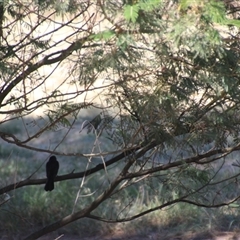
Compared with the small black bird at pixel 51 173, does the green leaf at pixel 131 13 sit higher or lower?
higher

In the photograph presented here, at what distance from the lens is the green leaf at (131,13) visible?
2.85 meters

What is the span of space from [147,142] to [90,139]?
6.21 metres

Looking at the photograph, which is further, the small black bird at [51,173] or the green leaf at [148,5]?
the small black bird at [51,173]

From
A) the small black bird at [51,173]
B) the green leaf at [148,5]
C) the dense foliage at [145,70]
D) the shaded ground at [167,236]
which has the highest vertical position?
the green leaf at [148,5]

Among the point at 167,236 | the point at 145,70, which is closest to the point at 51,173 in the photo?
the point at 145,70

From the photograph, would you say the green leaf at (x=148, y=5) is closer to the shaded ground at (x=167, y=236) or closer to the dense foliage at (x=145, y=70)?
the dense foliage at (x=145, y=70)

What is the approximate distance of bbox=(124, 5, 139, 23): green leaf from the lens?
9.35 feet

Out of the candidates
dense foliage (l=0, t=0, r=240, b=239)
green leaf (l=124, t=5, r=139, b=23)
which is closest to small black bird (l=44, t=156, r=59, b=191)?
dense foliage (l=0, t=0, r=240, b=239)

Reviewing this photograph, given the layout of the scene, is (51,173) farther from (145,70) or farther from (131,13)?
(131,13)

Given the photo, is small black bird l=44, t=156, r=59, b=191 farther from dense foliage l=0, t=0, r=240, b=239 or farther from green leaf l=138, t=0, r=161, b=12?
green leaf l=138, t=0, r=161, b=12

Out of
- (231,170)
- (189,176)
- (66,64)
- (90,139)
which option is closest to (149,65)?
(66,64)

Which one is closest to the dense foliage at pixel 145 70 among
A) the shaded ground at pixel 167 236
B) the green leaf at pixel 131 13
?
the green leaf at pixel 131 13

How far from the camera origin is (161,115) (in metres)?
3.65

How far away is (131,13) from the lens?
2.85m
